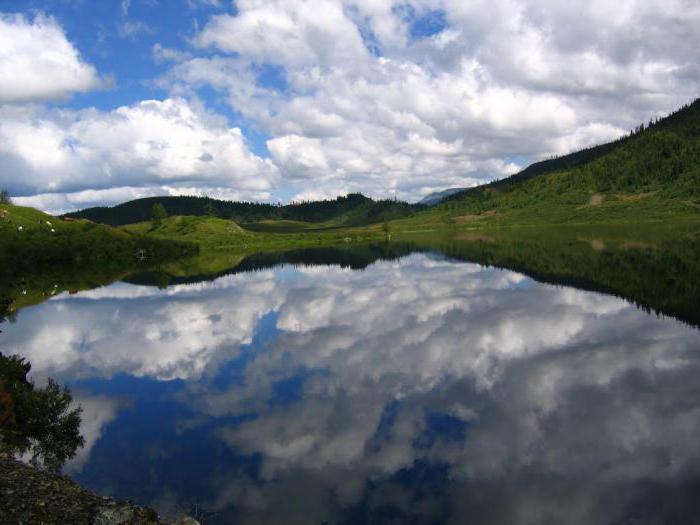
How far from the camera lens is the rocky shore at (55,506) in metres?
19.3

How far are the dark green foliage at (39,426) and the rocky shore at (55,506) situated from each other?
19.2 feet

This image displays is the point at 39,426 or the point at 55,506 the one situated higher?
the point at 55,506

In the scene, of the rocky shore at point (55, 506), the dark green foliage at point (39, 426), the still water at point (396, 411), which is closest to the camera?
the rocky shore at point (55, 506)

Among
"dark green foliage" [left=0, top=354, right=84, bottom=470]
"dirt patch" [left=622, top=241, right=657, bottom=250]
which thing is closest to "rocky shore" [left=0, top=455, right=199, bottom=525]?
"dark green foliage" [left=0, top=354, right=84, bottom=470]

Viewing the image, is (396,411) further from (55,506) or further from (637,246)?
(637,246)

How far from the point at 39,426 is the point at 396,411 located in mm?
22043

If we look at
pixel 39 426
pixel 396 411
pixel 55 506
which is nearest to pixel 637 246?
pixel 396 411

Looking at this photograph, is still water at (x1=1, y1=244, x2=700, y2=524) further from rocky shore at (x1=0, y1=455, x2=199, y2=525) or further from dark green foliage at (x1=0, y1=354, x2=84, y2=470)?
rocky shore at (x1=0, y1=455, x2=199, y2=525)

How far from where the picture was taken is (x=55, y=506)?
810 inches

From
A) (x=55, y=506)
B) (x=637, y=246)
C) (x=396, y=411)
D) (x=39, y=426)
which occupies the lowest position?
(x=396, y=411)

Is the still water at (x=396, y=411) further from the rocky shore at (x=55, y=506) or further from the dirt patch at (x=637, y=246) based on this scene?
the dirt patch at (x=637, y=246)

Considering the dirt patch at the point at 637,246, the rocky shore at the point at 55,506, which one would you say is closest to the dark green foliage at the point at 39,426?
the rocky shore at the point at 55,506

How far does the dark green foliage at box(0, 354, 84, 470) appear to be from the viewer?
95.9ft

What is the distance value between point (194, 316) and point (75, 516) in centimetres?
5959
